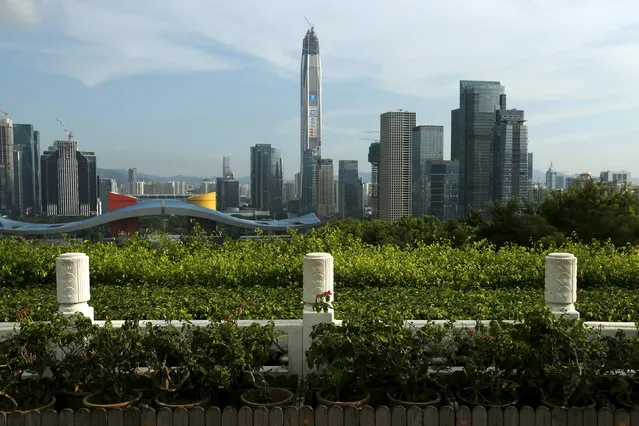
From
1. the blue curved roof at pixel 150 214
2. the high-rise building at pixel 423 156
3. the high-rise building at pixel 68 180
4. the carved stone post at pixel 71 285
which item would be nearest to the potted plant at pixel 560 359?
the carved stone post at pixel 71 285

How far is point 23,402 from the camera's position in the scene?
4.38 metres

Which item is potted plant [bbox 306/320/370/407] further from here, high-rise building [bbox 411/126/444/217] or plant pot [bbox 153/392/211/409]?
high-rise building [bbox 411/126/444/217]

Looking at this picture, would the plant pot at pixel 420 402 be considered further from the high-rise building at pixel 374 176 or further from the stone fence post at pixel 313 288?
the high-rise building at pixel 374 176

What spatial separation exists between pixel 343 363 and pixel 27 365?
2.49 metres

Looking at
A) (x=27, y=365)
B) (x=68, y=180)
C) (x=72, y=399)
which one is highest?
(x=68, y=180)

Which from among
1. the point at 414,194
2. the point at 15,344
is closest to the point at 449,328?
the point at 15,344

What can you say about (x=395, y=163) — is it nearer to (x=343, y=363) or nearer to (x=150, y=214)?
(x=150, y=214)

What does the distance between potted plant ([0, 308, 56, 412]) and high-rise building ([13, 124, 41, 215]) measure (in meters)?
91.2

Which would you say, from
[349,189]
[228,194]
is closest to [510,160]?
[349,189]

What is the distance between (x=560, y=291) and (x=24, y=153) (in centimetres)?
10717

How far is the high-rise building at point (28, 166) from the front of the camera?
295ft

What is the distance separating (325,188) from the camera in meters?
93.8

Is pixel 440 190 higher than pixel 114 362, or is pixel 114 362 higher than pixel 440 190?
pixel 440 190

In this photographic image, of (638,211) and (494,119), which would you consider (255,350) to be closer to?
(638,211)
